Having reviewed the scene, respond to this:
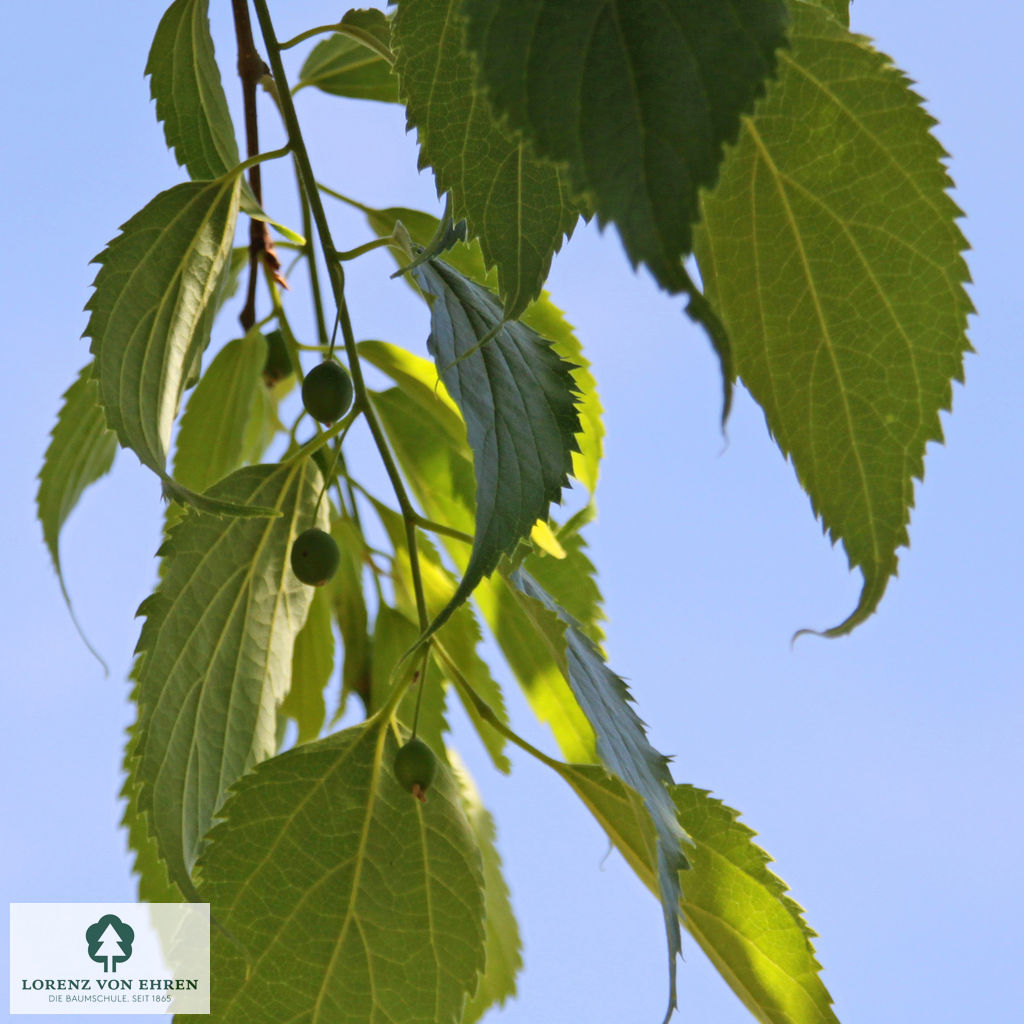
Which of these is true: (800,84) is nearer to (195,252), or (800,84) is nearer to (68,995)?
(195,252)

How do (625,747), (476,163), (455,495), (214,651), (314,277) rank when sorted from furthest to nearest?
(455,495) < (314,277) < (214,651) < (625,747) < (476,163)

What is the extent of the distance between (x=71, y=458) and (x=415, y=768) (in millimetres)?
483

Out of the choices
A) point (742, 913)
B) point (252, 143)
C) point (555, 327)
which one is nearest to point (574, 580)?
point (555, 327)

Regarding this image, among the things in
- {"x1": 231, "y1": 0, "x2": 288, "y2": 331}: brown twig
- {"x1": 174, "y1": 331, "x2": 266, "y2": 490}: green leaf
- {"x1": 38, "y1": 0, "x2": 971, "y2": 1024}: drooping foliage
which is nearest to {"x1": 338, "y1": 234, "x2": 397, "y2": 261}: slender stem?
{"x1": 38, "y1": 0, "x2": 971, "y2": 1024}: drooping foliage

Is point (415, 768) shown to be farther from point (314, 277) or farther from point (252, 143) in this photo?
point (252, 143)

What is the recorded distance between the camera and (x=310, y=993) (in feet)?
2.14

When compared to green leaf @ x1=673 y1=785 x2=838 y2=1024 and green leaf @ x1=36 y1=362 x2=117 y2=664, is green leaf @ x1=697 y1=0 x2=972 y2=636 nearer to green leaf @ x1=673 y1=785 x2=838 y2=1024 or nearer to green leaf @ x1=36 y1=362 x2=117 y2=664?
green leaf @ x1=673 y1=785 x2=838 y2=1024

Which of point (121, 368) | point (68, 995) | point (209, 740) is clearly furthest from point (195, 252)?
point (68, 995)

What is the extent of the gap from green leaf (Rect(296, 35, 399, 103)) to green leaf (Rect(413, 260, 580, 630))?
0.39 meters

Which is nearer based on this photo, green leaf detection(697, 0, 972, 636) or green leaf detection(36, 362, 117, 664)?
green leaf detection(697, 0, 972, 636)

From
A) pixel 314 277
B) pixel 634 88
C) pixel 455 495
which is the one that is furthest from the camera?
pixel 455 495

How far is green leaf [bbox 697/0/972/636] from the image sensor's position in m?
0.50

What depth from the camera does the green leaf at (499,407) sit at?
0.50 meters

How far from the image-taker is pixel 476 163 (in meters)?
0.47
